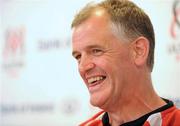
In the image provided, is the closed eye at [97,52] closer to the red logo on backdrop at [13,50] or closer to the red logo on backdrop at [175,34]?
the red logo on backdrop at [175,34]

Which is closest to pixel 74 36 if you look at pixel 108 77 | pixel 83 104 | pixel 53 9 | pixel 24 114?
pixel 108 77

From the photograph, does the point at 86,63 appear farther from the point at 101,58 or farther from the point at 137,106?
the point at 137,106

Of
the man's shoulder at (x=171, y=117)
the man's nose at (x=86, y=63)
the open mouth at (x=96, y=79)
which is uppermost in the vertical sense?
the man's nose at (x=86, y=63)

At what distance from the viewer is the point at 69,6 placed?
263 centimetres

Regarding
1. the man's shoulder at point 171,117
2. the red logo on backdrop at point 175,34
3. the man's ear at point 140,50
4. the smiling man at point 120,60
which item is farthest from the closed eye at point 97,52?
the red logo on backdrop at point 175,34

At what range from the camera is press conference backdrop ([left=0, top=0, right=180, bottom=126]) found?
8.50 feet

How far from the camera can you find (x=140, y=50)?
54.0 inches

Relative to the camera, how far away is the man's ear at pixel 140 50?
1.36 m

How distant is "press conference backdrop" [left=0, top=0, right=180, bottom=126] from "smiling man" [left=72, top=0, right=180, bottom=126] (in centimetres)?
84

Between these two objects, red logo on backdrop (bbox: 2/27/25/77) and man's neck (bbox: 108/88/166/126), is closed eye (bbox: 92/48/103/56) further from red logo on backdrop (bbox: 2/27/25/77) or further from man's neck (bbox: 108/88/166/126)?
red logo on backdrop (bbox: 2/27/25/77)

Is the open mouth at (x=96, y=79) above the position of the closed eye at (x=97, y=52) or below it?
below

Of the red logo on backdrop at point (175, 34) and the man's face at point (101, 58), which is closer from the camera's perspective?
the man's face at point (101, 58)

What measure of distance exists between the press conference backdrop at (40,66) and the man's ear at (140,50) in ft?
2.75

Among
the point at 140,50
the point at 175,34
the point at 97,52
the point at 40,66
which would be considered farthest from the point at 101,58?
the point at 40,66
